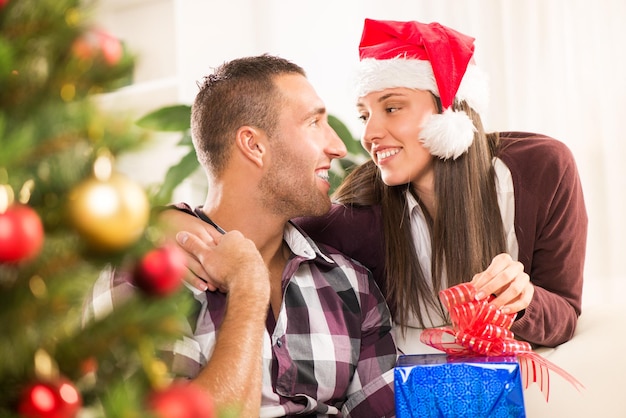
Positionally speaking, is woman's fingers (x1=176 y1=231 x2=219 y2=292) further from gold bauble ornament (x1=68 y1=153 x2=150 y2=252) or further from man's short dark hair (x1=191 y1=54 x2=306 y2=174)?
gold bauble ornament (x1=68 y1=153 x2=150 y2=252)

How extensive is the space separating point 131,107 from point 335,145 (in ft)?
4.44

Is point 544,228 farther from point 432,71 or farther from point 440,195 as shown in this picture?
point 432,71

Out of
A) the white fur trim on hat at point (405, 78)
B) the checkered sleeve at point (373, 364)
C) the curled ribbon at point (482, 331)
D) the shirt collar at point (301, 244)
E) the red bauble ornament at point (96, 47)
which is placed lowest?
the checkered sleeve at point (373, 364)

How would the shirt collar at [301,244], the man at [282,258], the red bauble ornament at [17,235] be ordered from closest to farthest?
the red bauble ornament at [17,235] < the man at [282,258] < the shirt collar at [301,244]

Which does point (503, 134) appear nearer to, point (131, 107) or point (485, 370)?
point (485, 370)

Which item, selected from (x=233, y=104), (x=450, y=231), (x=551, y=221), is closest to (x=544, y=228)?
(x=551, y=221)

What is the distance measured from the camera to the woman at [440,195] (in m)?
1.78

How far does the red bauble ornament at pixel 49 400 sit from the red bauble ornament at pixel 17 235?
0.08 metres

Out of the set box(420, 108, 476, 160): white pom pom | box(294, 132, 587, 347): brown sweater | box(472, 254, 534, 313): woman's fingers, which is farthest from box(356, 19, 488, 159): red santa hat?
box(472, 254, 534, 313): woman's fingers

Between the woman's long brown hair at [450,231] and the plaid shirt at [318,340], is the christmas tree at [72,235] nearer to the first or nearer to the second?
the plaid shirt at [318,340]

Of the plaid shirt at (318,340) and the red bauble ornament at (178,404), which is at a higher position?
the red bauble ornament at (178,404)

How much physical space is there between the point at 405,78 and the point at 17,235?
5.08ft

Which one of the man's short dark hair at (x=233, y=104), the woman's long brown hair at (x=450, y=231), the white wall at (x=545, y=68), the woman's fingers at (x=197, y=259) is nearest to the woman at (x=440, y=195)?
the woman's long brown hair at (x=450, y=231)

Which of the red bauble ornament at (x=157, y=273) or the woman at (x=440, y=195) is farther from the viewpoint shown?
the woman at (x=440, y=195)
